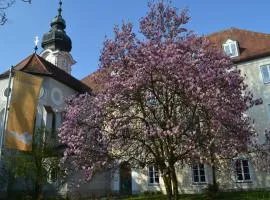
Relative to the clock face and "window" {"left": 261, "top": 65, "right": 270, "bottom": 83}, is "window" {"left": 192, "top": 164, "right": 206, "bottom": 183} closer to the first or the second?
"window" {"left": 261, "top": 65, "right": 270, "bottom": 83}

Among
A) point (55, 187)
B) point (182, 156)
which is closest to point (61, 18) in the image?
point (55, 187)

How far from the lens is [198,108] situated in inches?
619

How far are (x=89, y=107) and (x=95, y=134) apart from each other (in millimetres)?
1431

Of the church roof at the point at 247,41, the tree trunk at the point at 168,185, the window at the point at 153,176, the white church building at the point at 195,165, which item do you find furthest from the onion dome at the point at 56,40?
the tree trunk at the point at 168,185

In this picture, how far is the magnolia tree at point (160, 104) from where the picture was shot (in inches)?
583

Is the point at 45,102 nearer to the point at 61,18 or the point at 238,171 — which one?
the point at 238,171

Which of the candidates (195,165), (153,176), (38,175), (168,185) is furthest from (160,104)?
(153,176)

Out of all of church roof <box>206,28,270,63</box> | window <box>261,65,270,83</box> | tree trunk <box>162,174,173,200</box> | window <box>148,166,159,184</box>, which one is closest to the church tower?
church roof <box>206,28,270,63</box>

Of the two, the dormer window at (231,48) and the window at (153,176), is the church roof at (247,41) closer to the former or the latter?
the dormer window at (231,48)

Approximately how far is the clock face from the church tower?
620 inches

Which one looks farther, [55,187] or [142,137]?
[55,187]

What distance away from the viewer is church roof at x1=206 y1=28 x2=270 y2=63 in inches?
1038

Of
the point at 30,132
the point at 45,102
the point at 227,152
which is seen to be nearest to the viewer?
the point at 30,132

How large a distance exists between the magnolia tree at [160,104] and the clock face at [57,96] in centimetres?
1320
